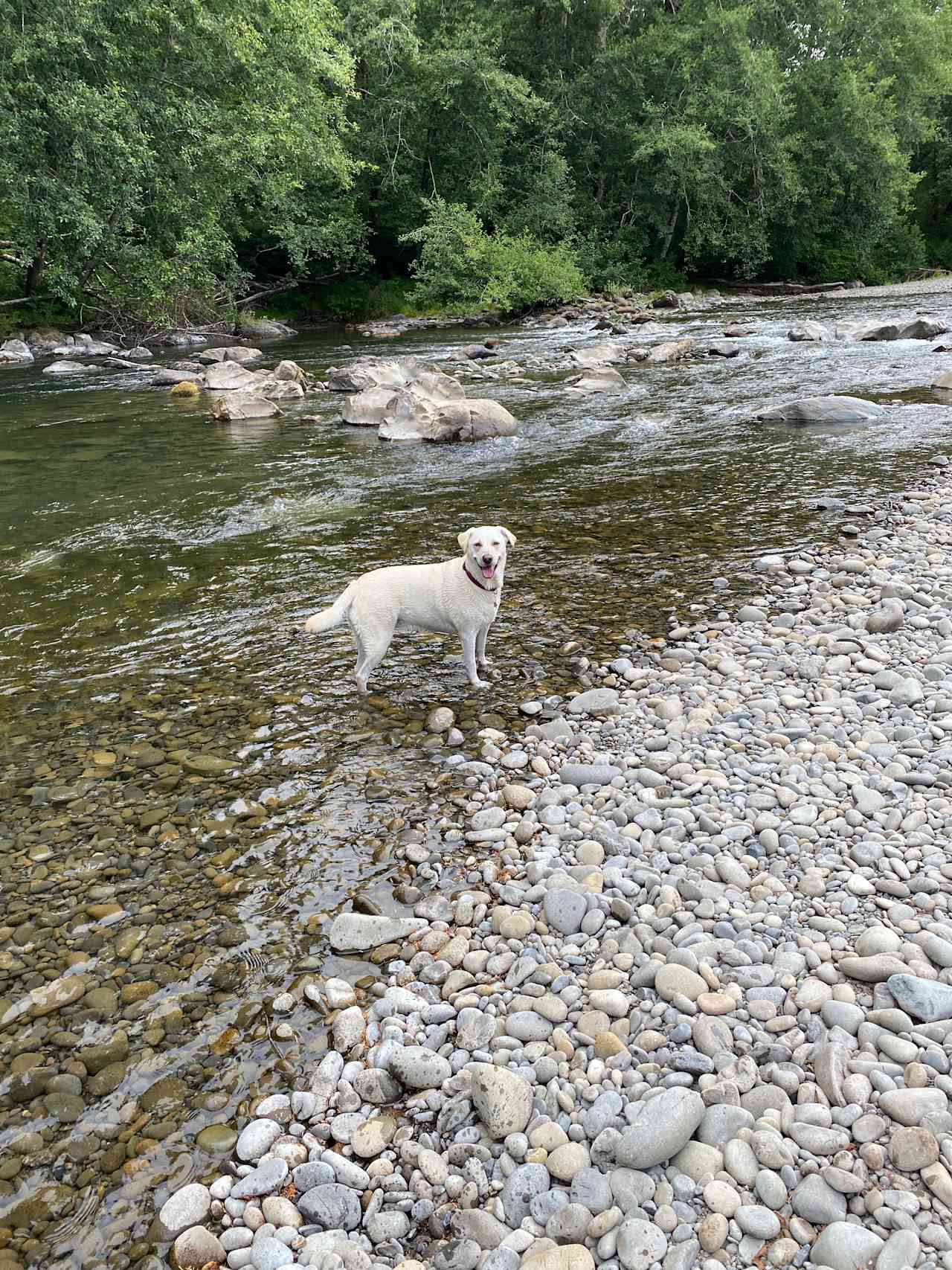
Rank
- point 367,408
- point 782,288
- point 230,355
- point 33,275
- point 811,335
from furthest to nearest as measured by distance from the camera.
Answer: point 782,288, point 33,275, point 230,355, point 811,335, point 367,408

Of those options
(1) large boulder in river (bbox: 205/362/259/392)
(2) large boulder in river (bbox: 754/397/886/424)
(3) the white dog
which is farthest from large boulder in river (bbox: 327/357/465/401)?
(3) the white dog

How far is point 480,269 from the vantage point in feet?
110

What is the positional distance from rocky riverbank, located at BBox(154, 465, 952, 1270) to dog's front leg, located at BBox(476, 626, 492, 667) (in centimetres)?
117

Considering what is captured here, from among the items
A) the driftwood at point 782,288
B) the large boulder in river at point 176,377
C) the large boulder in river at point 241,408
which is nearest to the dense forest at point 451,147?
the driftwood at point 782,288

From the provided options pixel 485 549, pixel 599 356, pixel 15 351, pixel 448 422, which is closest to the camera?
pixel 485 549

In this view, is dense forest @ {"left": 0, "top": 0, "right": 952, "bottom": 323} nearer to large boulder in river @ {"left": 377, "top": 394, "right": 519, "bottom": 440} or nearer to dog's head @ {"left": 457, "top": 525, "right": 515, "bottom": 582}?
large boulder in river @ {"left": 377, "top": 394, "right": 519, "bottom": 440}

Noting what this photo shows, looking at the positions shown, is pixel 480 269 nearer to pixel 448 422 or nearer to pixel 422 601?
pixel 448 422

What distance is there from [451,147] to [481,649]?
38525 mm

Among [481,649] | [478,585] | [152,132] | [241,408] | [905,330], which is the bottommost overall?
[481,649]

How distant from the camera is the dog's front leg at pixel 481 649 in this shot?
591cm

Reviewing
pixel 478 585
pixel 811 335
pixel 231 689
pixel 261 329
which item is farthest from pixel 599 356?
pixel 231 689

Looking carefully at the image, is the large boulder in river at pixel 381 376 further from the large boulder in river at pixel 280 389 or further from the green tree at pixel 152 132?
the green tree at pixel 152 132

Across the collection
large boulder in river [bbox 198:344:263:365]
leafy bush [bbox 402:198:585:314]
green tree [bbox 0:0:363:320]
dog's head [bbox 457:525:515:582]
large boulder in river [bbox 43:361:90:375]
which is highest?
green tree [bbox 0:0:363:320]

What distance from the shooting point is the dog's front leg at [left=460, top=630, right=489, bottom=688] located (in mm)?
5684
